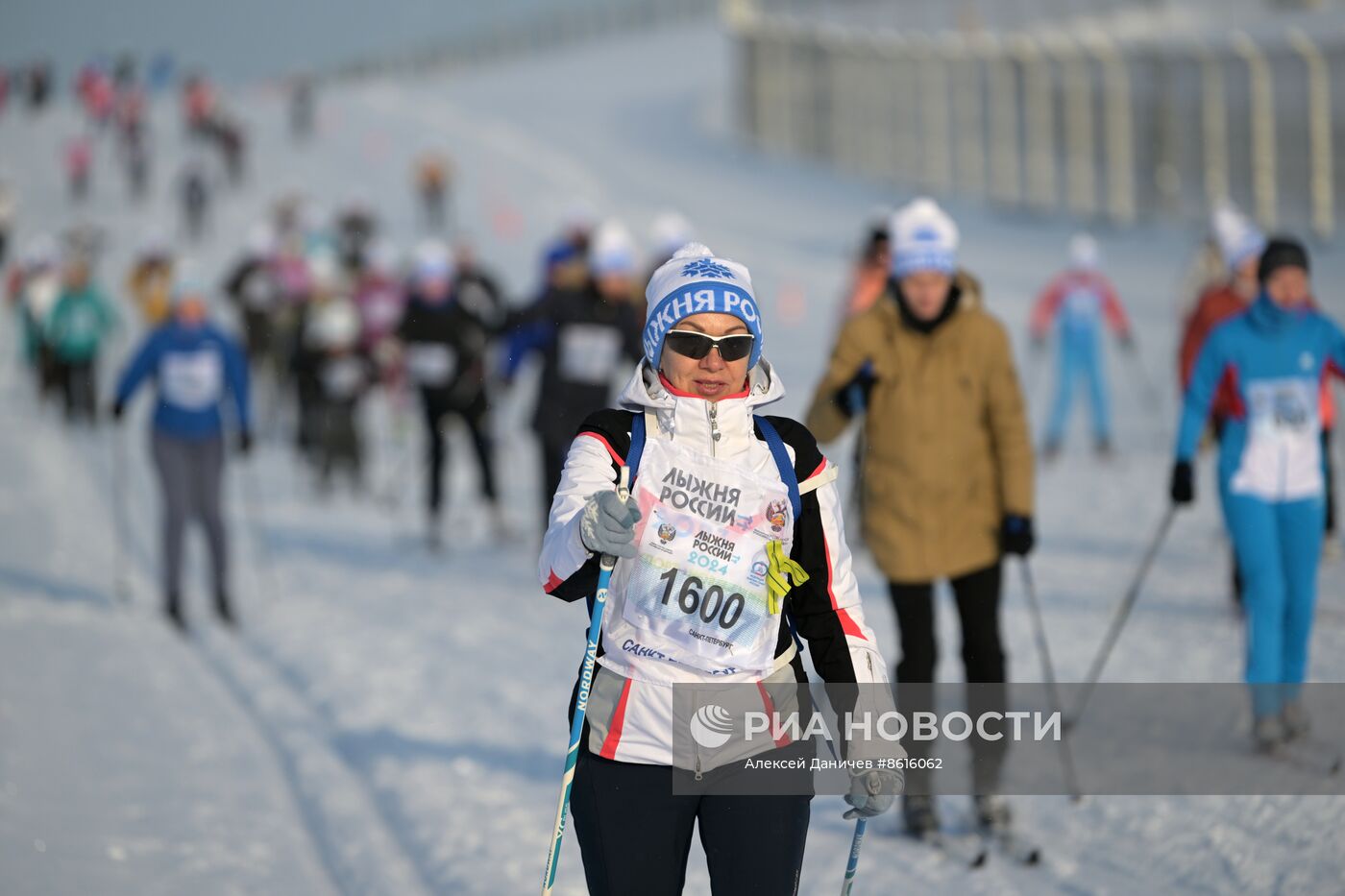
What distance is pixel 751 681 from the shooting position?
3658 mm

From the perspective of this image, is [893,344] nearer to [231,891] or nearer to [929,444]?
[929,444]

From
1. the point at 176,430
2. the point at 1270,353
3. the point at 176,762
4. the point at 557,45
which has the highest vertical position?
the point at 557,45

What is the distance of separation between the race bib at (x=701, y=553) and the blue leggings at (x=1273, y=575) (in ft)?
10.7

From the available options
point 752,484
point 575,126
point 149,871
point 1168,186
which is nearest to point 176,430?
point 149,871

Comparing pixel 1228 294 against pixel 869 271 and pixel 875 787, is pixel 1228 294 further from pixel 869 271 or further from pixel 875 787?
pixel 875 787

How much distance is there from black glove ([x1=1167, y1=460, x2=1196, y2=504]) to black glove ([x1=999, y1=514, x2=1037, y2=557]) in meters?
0.90

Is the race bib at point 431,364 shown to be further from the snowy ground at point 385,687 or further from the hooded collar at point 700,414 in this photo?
the hooded collar at point 700,414

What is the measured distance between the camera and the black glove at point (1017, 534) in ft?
19.0

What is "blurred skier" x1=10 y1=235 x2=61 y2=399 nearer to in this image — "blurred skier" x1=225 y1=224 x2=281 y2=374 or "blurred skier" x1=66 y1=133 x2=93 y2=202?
"blurred skier" x1=225 y1=224 x2=281 y2=374

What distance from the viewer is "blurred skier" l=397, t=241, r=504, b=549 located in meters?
12.7

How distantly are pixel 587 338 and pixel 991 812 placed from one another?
18.4 ft

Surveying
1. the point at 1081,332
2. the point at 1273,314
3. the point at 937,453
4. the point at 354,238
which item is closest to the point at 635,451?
the point at 937,453

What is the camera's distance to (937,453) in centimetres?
584

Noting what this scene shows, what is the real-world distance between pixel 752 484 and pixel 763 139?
40896 millimetres
